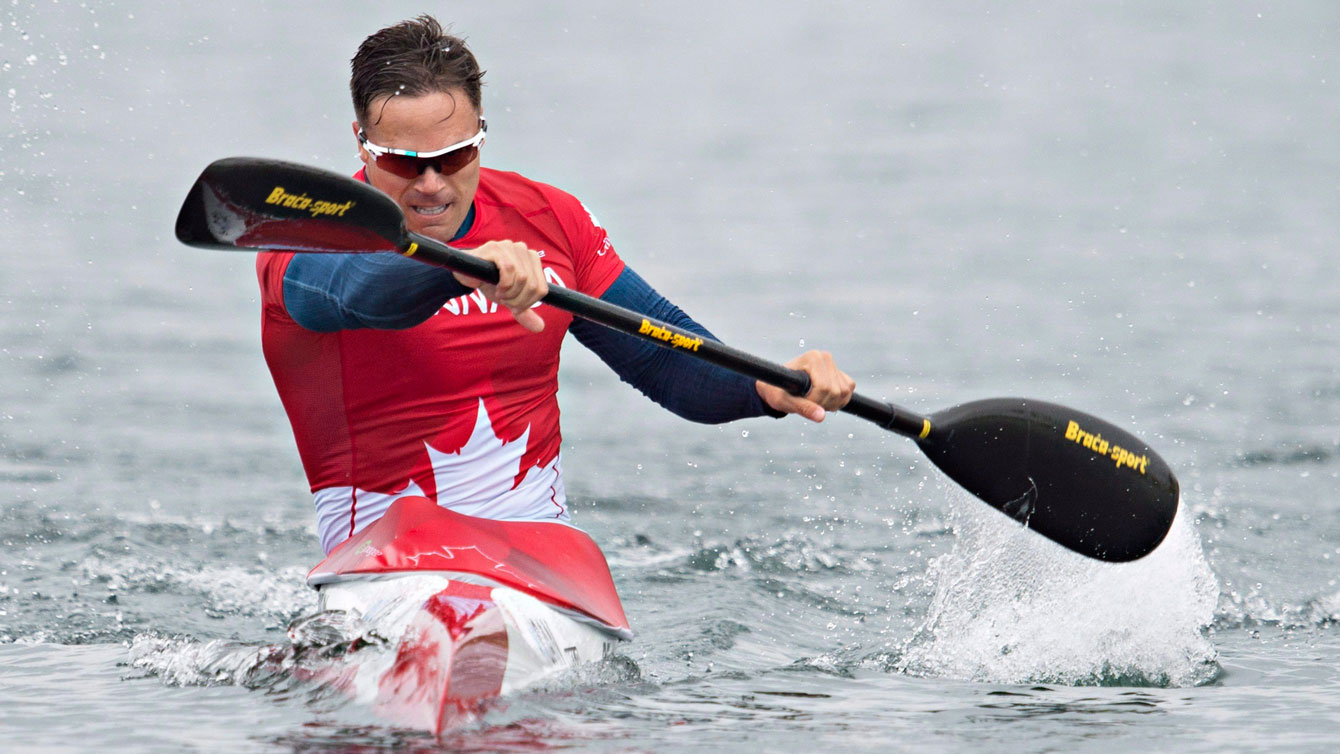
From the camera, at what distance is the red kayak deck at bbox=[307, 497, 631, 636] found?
11.1 ft

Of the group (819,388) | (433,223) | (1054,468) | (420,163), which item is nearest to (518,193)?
(433,223)

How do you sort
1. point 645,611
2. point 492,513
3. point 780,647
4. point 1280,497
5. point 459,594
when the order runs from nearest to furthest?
1. point 459,594
2. point 492,513
3. point 780,647
4. point 645,611
5. point 1280,497

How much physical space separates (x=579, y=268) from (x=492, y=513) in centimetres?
65

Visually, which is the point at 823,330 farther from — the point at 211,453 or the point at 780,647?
the point at 780,647

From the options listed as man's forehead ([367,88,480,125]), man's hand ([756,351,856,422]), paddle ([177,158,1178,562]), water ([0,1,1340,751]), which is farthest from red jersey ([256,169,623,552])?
paddle ([177,158,1178,562])

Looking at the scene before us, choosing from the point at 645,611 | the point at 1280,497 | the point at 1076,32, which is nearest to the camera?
the point at 645,611

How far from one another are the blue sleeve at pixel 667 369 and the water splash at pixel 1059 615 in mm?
852

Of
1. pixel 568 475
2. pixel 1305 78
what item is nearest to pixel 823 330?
pixel 568 475

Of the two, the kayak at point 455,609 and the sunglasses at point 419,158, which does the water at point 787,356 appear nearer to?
the kayak at point 455,609

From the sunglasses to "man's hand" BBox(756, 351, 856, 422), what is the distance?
897mm

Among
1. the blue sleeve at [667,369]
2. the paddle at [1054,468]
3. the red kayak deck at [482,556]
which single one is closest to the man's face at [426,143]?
the blue sleeve at [667,369]

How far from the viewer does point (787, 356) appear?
8.45 m

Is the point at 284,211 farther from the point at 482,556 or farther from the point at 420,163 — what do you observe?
the point at 482,556

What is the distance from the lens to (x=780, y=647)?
4453 mm
